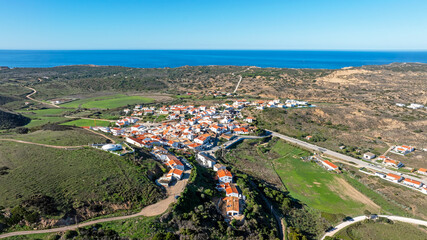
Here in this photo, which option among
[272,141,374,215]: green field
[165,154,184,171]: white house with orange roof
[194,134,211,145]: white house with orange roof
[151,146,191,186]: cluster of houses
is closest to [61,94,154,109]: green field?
[194,134,211,145]: white house with orange roof

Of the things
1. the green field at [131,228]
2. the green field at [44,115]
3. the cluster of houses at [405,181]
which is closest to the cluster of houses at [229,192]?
the green field at [131,228]

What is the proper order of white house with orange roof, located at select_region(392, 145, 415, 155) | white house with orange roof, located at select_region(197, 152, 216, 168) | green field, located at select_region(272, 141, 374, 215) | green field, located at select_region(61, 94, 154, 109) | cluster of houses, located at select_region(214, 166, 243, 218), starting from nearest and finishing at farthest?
cluster of houses, located at select_region(214, 166, 243, 218), green field, located at select_region(272, 141, 374, 215), white house with orange roof, located at select_region(197, 152, 216, 168), white house with orange roof, located at select_region(392, 145, 415, 155), green field, located at select_region(61, 94, 154, 109)

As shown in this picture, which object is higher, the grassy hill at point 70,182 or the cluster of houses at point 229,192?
the grassy hill at point 70,182

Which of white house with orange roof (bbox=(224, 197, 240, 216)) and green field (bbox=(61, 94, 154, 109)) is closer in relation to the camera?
white house with orange roof (bbox=(224, 197, 240, 216))

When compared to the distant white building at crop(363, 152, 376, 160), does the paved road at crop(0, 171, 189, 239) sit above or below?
above

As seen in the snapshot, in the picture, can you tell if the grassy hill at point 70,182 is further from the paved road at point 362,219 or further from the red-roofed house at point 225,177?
the paved road at point 362,219

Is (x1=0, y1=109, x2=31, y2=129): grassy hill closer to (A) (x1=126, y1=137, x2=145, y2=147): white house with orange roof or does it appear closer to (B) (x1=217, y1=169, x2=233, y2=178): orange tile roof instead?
(A) (x1=126, y1=137, x2=145, y2=147): white house with orange roof

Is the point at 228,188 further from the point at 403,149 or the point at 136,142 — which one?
the point at 403,149
